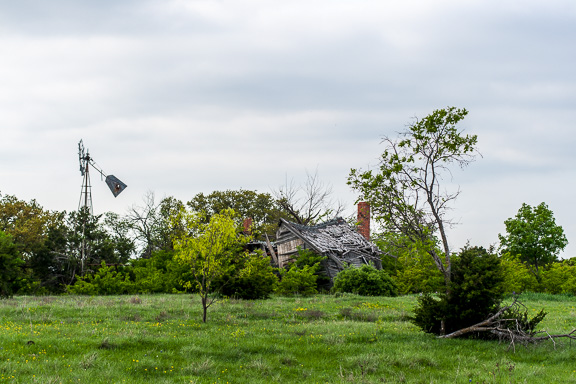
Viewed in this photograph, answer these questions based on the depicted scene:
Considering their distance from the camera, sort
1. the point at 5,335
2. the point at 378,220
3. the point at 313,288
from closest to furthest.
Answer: the point at 5,335, the point at 378,220, the point at 313,288

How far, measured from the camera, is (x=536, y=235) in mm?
47656

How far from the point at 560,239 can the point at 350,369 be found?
44.0 metres

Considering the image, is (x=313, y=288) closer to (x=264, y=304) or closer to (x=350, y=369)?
(x=264, y=304)

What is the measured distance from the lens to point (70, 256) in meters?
30.0

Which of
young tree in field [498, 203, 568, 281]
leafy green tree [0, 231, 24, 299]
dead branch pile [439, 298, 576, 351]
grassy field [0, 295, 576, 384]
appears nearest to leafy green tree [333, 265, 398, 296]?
grassy field [0, 295, 576, 384]

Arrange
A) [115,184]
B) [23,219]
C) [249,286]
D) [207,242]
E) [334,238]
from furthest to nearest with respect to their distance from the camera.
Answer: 1. [23,219]
2. [334,238]
3. [115,184]
4. [249,286]
5. [207,242]

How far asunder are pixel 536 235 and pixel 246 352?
43.8 meters

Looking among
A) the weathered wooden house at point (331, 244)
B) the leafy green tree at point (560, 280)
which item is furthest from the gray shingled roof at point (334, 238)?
the leafy green tree at point (560, 280)

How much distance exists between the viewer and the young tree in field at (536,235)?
47094mm

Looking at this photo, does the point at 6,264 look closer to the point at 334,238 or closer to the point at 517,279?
the point at 334,238

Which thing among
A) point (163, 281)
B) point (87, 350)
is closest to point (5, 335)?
point (87, 350)

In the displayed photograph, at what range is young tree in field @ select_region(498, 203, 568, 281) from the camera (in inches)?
1854

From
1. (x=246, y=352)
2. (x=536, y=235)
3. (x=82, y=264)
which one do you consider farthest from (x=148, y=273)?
(x=536, y=235)

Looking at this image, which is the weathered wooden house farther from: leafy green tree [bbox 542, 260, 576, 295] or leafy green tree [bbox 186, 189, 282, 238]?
leafy green tree [bbox 186, 189, 282, 238]
